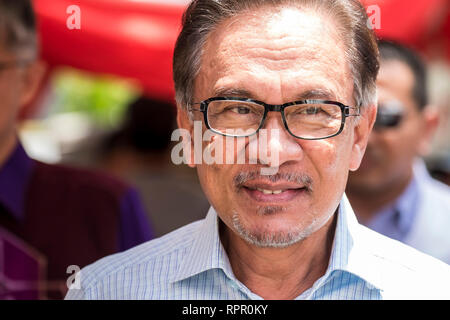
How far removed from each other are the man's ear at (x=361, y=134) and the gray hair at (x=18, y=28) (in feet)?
3.67

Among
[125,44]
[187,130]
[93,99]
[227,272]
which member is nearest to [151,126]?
[125,44]

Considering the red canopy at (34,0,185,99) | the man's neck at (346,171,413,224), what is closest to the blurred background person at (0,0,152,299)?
the man's neck at (346,171,413,224)

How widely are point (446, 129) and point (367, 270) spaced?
14.4ft

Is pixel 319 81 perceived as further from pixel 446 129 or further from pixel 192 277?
pixel 446 129

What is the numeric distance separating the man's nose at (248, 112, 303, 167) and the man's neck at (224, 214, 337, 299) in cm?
24

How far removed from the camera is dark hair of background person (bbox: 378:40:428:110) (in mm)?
2586

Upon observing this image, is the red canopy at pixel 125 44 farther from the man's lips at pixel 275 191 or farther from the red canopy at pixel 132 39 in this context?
the man's lips at pixel 275 191

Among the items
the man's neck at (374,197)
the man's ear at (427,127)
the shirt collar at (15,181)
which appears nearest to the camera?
the shirt collar at (15,181)

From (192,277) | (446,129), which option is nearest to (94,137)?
(446,129)

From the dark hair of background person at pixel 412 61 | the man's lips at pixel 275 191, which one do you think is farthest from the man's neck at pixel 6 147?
the dark hair of background person at pixel 412 61

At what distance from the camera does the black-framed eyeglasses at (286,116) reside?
4.28 feet

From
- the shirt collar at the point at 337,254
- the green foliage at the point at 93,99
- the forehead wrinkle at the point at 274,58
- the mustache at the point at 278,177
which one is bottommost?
the green foliage at the point at 93,99

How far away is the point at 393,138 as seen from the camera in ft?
7.99

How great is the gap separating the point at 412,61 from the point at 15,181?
1601mm
